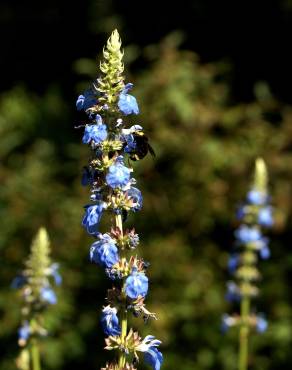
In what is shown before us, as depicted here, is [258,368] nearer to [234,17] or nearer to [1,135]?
[1,135]

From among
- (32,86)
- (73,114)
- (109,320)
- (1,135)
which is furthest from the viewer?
(32,86)

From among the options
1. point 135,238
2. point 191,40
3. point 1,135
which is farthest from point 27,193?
point 135,238

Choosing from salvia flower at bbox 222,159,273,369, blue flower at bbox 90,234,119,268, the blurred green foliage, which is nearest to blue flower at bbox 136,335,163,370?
blue flower at bbox 90,234,119,268

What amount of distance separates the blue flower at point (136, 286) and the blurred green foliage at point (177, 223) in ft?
13.2

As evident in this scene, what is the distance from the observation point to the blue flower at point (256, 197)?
452cm

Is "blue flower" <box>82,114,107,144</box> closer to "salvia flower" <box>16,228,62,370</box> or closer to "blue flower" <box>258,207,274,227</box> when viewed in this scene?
"salvia flower" <box>16,228,62,370</box>

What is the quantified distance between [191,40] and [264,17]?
Answer: 0.87 meters

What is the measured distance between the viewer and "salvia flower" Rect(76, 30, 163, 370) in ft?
7.40

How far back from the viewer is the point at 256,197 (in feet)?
14.9

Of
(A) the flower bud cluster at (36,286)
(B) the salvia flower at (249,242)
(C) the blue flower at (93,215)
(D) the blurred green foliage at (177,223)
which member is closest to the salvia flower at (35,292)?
(A) the flower bud cluster at (36,286)

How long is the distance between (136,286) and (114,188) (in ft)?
0.93

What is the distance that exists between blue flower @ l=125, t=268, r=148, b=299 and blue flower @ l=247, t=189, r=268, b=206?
7.62ft

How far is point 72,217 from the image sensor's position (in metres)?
6.84

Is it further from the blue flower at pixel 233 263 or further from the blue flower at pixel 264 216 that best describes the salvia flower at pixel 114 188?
the blue flower at pixel 233 263
